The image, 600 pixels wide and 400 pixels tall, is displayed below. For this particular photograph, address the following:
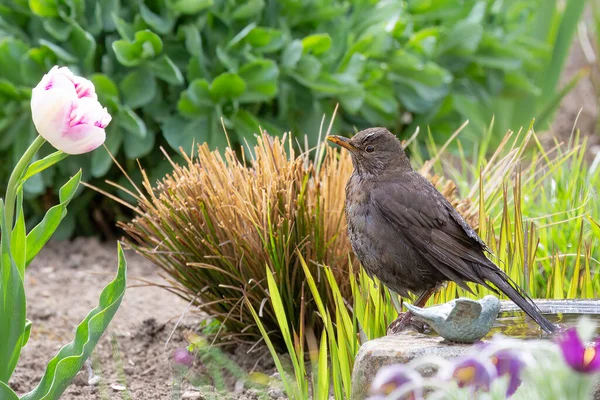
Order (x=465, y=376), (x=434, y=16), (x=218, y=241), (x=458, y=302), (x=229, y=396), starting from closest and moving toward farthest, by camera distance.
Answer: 1. (x=465, y=376)
2. (x=458, y=302)
3. (x=229, y=396)
4. (x=218, y=241)
5. (x=434, y=16)

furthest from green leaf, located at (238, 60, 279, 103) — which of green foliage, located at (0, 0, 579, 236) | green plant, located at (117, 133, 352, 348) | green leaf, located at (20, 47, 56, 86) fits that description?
green plant, located at (117, 133, 352, 348)

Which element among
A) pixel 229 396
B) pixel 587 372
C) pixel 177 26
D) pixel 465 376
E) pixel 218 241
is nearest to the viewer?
pixel 587 372

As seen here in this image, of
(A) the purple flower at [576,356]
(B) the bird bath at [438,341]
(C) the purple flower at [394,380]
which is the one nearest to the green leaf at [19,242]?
(B) the bird bath at [438,341]

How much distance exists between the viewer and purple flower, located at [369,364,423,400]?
134cm

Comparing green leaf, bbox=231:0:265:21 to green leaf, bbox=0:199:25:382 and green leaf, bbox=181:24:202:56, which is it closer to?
green leaf, bbox=181:24:202:56

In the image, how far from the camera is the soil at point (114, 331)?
284 centimetres

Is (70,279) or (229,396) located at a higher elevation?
(229,396)

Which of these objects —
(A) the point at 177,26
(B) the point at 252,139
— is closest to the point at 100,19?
(A) the point at 177,26

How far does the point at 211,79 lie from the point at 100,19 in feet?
1.85

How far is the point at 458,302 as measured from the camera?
2.00m

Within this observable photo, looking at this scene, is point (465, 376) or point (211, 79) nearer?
point (465, 376)

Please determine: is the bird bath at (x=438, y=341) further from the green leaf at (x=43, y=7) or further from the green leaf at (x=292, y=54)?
the green leaf at (x=43, y=7)

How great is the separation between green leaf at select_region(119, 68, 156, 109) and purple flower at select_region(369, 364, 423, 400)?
2.63m

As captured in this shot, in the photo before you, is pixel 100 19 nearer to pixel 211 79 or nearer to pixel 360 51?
pixel 211 79
